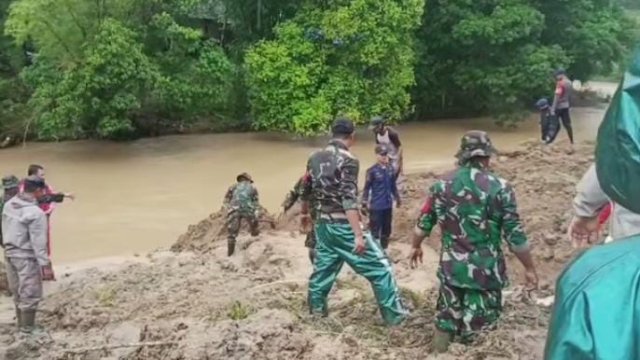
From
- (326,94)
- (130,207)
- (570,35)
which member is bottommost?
(130,207)

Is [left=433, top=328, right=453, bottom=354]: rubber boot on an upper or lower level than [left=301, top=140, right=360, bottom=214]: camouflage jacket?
lower

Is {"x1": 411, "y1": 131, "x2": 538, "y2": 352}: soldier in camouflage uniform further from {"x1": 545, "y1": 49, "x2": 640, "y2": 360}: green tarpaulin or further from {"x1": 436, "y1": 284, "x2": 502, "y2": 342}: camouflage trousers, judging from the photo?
{"x1": 545, "y1": 49, "x2": 640, "y2": 360}: green tarpaulin

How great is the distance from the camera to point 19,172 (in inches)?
787

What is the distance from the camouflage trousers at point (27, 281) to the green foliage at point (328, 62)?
15.0 meters

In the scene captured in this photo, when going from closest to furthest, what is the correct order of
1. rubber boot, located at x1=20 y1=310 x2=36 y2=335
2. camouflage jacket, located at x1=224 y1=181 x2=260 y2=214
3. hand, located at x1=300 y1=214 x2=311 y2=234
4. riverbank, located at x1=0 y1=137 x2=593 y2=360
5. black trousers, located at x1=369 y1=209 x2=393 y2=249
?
riverbank, located at x1=0 y1=137 x2=593 y2=360
hand, located at x1=300 y1=214 x2=311 y2=234
rubber boot, located at x1=20 y1=310 x2=36 y2=335
black trousers, located at x1=369 y1=209 x2=393 y2=249
camouflage jacket, located at x1=224 y1=181 x2=260 y2=214

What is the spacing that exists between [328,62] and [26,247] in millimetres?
16462

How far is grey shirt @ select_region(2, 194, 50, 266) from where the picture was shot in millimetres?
7738

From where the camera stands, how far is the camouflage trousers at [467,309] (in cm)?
569

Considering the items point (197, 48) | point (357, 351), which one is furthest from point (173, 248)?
point (197, 48)

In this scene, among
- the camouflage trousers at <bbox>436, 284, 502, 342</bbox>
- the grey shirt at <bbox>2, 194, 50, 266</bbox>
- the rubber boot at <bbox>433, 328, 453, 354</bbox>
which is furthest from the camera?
the grey shirt at <bbox>2, 194, 50, 266</bbox>

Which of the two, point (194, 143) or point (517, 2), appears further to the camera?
point (517, 2)

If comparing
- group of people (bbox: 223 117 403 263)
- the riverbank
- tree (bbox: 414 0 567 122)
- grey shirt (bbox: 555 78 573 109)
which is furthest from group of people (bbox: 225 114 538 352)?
tree (bbox: 414 0 567 122)

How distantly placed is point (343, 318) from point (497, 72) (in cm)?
1929

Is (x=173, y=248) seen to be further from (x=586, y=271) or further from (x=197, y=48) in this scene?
(x=197, y=48)
